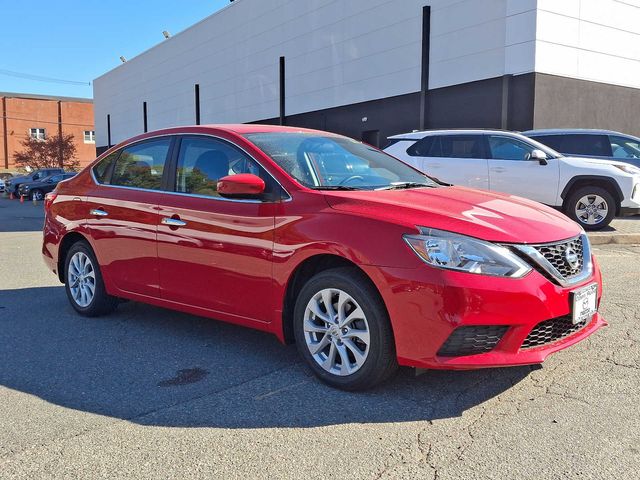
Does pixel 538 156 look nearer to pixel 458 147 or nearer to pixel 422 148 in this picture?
pixel 458 147

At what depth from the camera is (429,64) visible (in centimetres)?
1877

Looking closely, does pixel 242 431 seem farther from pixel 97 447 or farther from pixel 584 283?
pixel 584 283

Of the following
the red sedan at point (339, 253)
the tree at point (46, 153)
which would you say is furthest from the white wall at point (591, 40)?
the tree at point (46, 153)

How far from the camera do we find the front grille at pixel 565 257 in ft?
11.1

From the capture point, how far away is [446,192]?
414 cm

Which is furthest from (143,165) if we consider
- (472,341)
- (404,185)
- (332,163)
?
(472,341)

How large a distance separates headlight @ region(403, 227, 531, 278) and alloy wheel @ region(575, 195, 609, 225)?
26.5 feet

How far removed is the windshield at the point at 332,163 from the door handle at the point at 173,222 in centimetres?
82

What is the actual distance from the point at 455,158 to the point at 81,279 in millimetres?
7755

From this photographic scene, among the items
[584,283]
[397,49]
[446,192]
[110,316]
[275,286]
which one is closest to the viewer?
[584,283]

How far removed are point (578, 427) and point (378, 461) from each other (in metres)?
1.12

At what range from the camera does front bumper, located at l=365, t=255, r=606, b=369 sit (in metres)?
3.13

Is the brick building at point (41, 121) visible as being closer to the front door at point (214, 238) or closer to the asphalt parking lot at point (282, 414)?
the front door at point (214, 238)

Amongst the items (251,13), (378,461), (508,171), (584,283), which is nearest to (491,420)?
(378,461)
